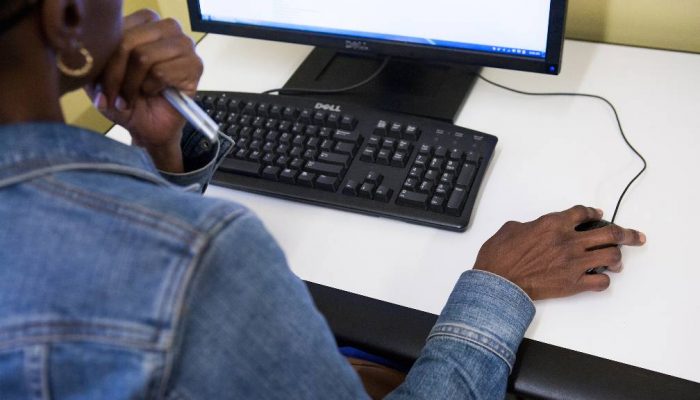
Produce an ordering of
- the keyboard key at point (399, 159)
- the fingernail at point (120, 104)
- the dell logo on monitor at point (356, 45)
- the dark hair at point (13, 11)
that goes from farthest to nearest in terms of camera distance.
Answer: the dell logo on monitor at point (356, 45), the keyboard key at point (399, 159), the fingernail at point (120, 104), the dark hair at point (13, 11)

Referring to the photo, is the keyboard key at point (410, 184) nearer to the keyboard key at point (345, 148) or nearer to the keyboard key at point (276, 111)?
the keyboard key at point (345, 148)

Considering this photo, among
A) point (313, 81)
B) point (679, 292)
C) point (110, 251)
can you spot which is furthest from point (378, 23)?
point (110, 251)

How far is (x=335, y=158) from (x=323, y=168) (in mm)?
20

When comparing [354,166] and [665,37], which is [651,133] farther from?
[354,166]

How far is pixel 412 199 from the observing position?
817 millimetres

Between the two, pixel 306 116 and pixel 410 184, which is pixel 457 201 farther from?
pixel 306 116

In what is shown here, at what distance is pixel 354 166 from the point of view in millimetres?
877

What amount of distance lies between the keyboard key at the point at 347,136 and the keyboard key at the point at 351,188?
0.07 m

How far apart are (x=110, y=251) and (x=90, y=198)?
0.04m

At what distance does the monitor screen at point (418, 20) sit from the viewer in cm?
87

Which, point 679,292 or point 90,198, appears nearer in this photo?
point 90,198

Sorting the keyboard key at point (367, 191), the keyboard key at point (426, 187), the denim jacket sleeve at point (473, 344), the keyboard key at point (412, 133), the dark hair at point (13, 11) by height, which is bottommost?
the denim jacket sleeve at point (473, 344)

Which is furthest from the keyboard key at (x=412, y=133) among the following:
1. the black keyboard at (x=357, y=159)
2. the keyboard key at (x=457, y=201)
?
the keyboard key at (x=457, y=201)

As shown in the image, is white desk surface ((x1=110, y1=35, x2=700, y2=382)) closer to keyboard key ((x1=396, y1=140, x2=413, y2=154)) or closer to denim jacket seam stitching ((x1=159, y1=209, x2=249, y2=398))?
keyboard key ((x1=396, y1=140, x2=413, y2=154))
